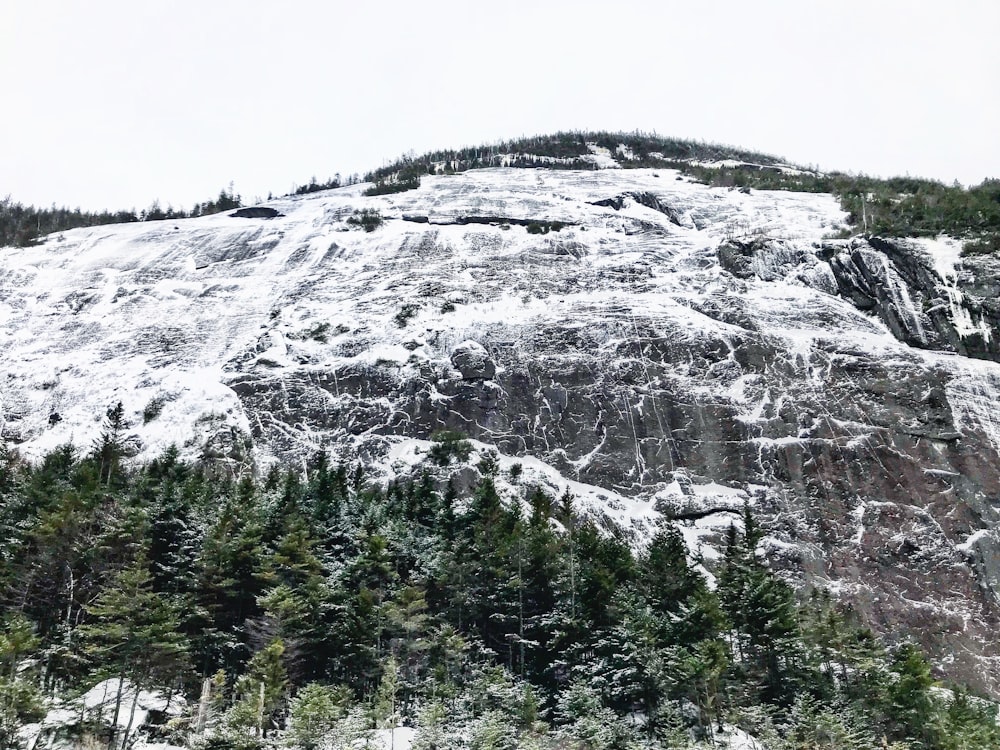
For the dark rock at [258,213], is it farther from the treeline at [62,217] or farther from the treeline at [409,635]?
the treeline at [409,635]

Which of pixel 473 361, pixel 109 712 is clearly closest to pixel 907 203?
pixel 473 361

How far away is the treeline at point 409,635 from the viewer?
1313 inches

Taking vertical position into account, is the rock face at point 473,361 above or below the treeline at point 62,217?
below

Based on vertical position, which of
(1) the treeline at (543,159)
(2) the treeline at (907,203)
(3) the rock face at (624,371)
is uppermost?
(1) the treeline at (543,159)

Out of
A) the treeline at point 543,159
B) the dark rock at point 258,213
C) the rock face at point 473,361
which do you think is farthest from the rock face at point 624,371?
the treeline at point 543,159

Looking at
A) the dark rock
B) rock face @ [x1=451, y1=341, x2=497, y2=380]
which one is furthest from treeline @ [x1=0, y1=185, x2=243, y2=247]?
rock face @ [x1=451, y1=341, x2=497, y2=380]

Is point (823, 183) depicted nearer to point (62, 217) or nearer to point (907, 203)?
point (907, 203)

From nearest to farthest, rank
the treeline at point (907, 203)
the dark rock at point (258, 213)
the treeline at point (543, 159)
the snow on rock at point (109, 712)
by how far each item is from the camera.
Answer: the snow on rock at point (109, 712), the treeline at point (907, 203), the dark rock at point (258, 213), the treeline at point (543, 159)

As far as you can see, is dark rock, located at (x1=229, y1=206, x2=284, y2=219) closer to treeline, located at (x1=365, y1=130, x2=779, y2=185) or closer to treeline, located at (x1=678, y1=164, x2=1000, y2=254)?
treeline, located at (x1=365, y1=130, x2=779, y2=185)

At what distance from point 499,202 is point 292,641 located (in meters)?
97.1

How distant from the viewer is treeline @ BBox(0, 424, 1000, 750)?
109 ft

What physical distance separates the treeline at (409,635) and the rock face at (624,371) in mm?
19949

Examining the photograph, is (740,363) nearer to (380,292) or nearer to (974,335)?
(974,335)

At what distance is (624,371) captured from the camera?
79.5 metres
